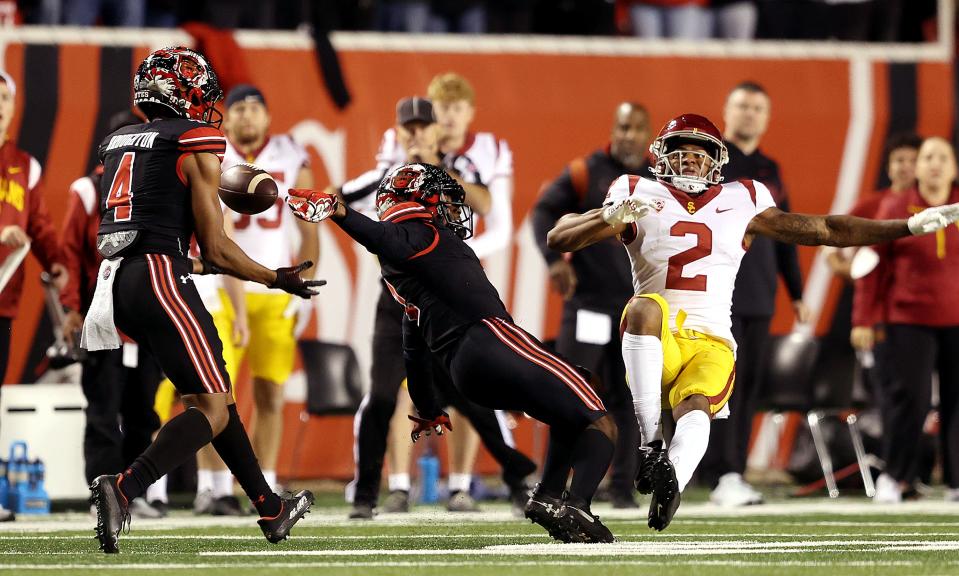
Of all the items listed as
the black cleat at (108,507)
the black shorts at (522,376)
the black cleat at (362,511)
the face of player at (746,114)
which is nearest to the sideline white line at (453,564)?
the black cleat at (108,507)

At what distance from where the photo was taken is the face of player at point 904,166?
30.0 ft

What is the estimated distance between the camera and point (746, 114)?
28.4ft

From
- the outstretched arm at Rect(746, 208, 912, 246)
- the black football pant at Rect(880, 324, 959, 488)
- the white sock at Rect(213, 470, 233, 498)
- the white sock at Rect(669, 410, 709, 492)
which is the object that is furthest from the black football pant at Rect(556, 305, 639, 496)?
the white sock at Rect(669, 410, 709, 492)

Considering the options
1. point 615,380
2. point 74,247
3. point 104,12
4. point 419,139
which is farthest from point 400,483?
point 104,12

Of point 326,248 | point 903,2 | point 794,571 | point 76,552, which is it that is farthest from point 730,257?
point 903,2

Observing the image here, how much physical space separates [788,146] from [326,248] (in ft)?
9.73

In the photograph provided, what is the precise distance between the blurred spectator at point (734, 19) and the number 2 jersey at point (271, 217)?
13.2 ft

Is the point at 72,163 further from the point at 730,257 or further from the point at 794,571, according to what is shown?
the point at 794,571

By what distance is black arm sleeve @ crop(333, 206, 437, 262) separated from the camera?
18.0 feet

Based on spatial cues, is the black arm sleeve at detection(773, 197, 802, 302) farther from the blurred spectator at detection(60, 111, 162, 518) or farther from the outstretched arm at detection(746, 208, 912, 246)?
the blurred spectator at detection(60, 111, 162, 518)

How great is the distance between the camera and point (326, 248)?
33.8 ft

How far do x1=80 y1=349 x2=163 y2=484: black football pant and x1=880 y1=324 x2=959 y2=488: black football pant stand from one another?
11.6 feet

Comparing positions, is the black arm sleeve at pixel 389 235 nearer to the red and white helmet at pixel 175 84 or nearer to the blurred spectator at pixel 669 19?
the red and white helmet at pixel 175 84

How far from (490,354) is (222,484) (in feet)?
8.12
